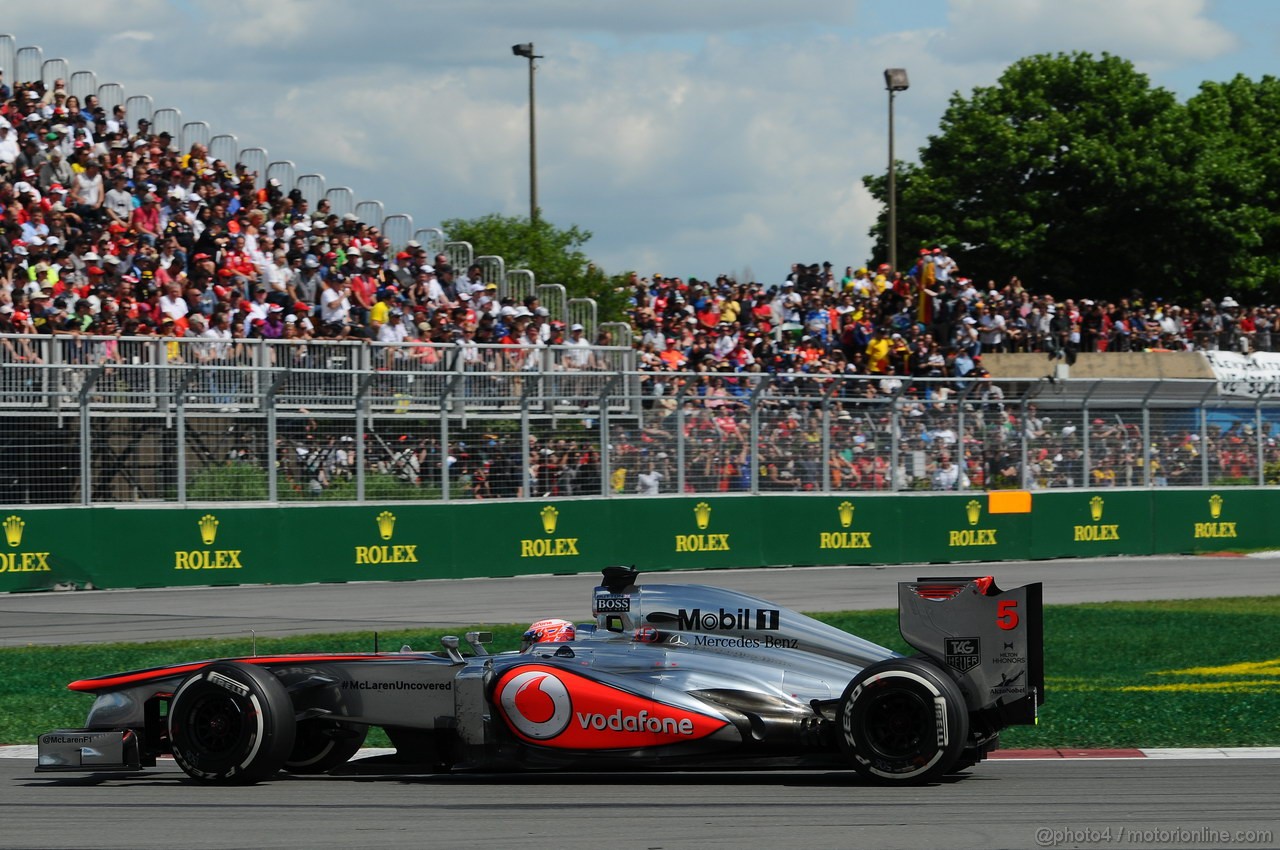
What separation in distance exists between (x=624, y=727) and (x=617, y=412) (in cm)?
1473

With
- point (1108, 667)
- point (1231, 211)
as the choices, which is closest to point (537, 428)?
point (1108, 667)

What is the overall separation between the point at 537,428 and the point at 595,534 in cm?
168

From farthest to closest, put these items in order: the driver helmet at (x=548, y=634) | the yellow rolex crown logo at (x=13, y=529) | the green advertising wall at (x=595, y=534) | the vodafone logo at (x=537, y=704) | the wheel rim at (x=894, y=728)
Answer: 1. the green advertising wall at (x=595, y=534)
2. the yellow rolex crown logo at (x=13, y=529)
3. the driver helmet at (x=548, y=634)
4. the vodafone logo at (x=537, y=704)
5. the wheel rim at (x=894, y=728)

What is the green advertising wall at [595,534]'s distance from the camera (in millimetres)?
19281

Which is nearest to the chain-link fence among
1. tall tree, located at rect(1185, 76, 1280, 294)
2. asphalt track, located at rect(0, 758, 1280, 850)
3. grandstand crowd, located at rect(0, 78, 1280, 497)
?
grandstand crowd, located at rect(0, 78, 1280, 497)

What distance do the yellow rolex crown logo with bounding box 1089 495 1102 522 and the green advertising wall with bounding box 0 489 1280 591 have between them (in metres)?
0.02

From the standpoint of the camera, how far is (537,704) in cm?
778

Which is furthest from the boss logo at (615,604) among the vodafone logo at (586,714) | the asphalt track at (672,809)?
the asphalt track at (672,809)

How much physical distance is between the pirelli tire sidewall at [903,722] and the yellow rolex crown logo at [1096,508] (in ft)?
63.0

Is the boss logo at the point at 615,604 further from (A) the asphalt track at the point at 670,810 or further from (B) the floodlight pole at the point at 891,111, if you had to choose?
(B) the floodlight pole at the point at 891,111

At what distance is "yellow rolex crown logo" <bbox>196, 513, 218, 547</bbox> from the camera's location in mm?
19672

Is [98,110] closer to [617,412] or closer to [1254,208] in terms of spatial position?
[617,412]

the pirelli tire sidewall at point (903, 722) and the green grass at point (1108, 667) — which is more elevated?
the pirelli tire sidewall at point (903, 722)

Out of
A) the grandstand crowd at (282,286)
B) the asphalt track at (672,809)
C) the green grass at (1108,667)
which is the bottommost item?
the green grass at (1108,667)
